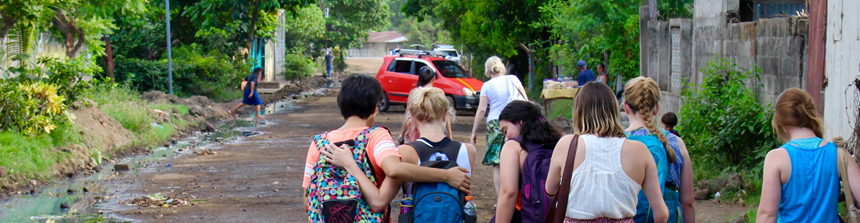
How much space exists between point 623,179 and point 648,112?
0.67 meters

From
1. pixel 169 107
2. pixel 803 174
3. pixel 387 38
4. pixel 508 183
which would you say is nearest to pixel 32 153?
pixel 169 107

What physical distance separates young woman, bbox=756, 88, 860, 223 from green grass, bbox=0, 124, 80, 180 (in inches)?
335

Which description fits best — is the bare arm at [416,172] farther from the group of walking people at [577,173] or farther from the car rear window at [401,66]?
the car rear window at [401,66]

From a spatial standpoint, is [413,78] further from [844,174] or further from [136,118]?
[844,174]

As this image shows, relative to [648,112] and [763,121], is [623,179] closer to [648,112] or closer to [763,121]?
[648,112]

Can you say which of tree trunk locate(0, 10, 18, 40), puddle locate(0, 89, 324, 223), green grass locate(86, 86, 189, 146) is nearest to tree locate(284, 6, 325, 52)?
green grass locate(86, 86, 189, 146)

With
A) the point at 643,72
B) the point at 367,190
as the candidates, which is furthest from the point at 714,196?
the point at 643,72

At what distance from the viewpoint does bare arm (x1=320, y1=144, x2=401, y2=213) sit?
11.5 feet

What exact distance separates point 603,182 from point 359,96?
1.18 meters

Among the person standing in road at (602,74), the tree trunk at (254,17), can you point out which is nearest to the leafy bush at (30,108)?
the person standing in road at (602,74)

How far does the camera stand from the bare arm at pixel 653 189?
3.58 metres

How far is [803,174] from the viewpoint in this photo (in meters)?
3.50

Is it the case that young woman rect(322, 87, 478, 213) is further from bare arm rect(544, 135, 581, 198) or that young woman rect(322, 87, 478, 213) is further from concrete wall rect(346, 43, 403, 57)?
concrete wall rect(346, 43, 403, 57)

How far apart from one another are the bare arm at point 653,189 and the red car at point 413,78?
582 inches
